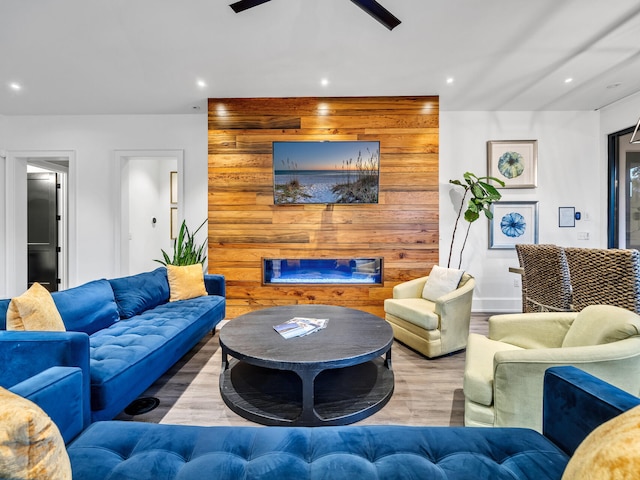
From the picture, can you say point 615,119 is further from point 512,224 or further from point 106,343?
point 106,343

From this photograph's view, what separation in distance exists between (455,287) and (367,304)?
1.18m

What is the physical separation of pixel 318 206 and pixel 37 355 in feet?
9.49

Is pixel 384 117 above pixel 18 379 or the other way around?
above

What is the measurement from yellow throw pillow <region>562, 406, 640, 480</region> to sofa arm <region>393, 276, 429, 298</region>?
8.50 feet

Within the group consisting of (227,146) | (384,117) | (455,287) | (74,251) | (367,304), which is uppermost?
(384,117)

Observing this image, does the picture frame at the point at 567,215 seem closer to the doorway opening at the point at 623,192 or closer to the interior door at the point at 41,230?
the doorway opening at the point at 623,192

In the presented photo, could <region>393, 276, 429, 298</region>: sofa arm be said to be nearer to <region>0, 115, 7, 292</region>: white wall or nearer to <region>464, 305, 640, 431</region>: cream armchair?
<region>464, 305, 640, 431</region>: cream armchair

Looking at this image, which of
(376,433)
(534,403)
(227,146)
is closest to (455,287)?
(534,403)

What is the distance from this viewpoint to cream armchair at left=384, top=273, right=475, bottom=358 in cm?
262

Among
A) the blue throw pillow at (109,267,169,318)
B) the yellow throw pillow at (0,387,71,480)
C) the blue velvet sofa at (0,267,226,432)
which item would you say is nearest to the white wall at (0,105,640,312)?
the blue throw pillow at (109,267,169,318)

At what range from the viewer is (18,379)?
1428 mm

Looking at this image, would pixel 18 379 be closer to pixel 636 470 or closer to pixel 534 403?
pixel 636 470

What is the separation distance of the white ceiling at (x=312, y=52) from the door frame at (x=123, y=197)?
625 mm

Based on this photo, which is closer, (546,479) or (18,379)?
(546,479)
